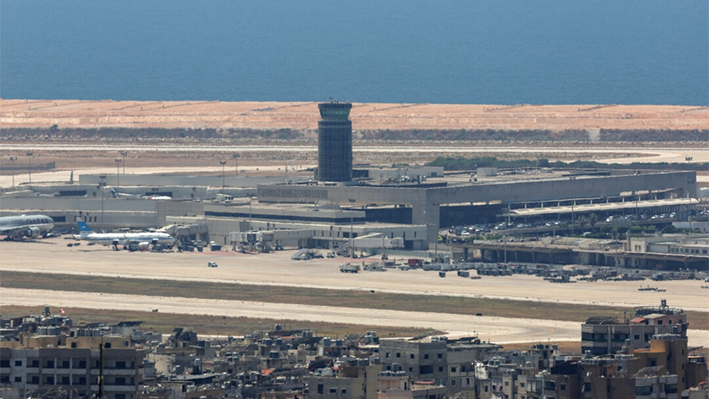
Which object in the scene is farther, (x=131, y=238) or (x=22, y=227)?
(x=22, y=227)

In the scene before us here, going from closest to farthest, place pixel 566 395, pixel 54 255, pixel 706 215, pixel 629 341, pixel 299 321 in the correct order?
pixel 566 395 < pixel 629 341 < pixel 299 321 < pixel 54 255 < pixel 706 215

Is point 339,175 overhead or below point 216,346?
overhead

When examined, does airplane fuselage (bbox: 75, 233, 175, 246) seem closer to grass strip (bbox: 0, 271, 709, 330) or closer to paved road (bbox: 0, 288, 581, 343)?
grass strip (bbox: 0, 271, 709, 330)

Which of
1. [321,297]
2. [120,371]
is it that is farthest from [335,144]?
[120,371]

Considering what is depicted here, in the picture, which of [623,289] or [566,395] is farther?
[623,289]

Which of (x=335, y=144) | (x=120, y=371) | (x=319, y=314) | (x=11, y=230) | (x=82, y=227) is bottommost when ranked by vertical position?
(x=120, y=371)

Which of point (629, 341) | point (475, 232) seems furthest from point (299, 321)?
point (475, 232)

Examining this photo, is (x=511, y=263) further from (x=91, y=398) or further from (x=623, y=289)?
(x=91, y=398)

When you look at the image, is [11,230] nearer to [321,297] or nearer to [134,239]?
→ [134,239]
